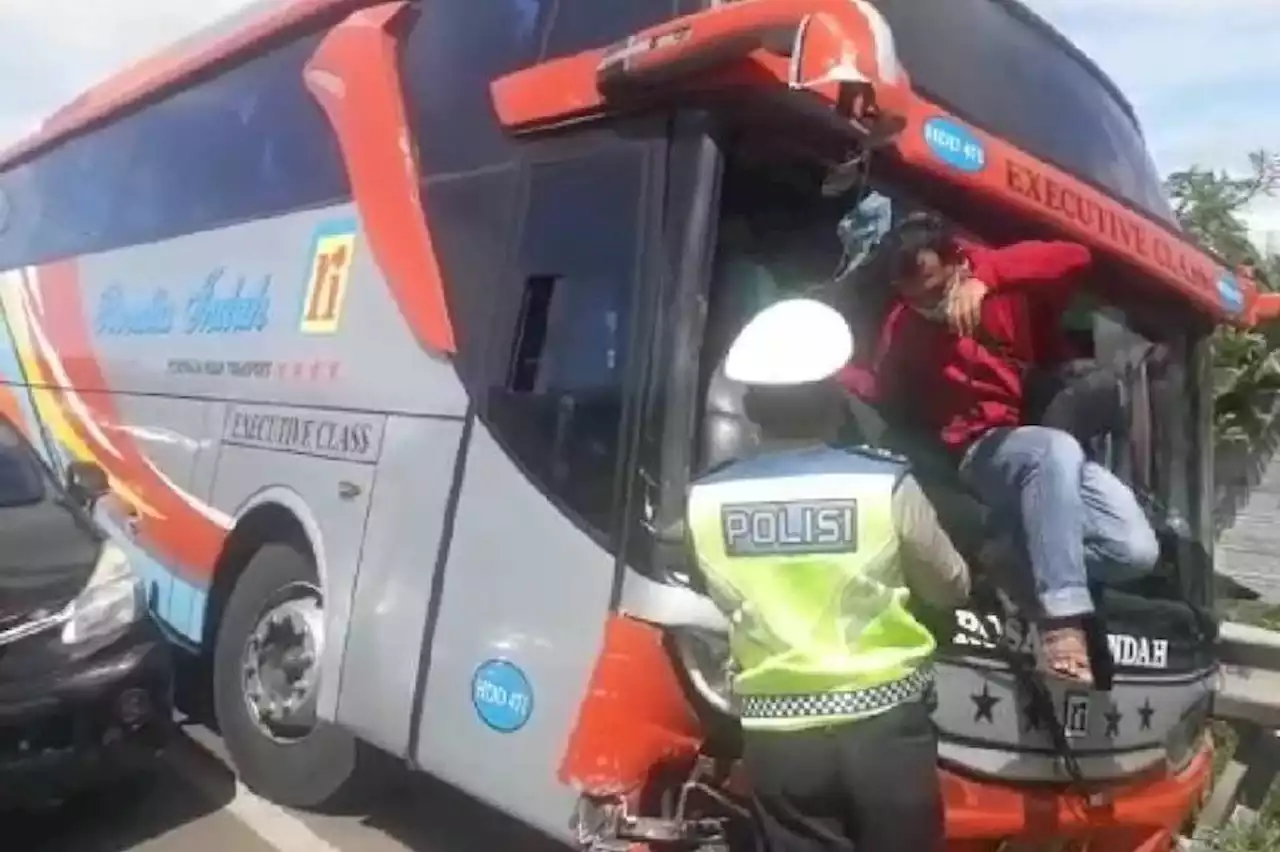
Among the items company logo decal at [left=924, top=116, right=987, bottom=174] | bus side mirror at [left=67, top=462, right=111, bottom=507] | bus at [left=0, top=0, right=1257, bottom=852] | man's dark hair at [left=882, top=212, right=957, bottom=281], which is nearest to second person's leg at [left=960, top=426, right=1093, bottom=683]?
bus at [left=0, top=0, right=1257, bottom=852]

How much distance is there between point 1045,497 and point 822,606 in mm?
981

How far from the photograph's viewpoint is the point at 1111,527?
4566 millimetres

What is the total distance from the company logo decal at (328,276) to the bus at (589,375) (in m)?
0.02

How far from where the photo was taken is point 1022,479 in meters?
4.50

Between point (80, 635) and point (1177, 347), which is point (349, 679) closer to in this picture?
point (80, 635)

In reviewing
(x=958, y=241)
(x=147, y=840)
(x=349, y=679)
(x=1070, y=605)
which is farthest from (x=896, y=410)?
(x=147, y=840)

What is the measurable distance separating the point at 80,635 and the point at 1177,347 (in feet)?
13.8

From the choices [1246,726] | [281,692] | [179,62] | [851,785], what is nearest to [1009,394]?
[851,785]

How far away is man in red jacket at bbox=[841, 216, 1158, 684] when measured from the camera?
4.32 m

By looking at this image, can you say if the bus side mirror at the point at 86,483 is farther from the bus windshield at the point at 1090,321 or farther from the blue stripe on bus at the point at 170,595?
the bus windshield at the point at 1090,321

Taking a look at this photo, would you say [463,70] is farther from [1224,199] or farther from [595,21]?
[1224,199]

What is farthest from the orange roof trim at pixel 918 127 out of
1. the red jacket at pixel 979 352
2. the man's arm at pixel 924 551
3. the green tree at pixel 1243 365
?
the green tree at pixel 1243 365

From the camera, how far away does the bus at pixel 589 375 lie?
170 inches

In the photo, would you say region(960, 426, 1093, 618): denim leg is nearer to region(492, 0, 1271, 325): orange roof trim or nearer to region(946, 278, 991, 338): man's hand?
region(946, 278, 991, 338): man's hand
